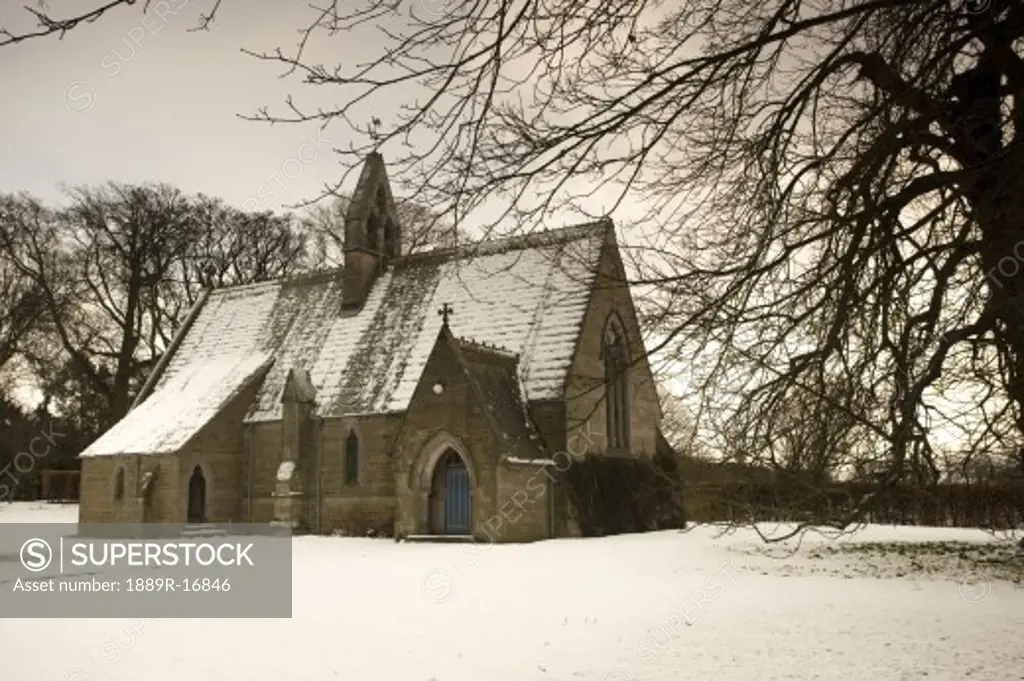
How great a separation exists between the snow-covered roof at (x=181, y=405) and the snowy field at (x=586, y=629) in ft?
46.0

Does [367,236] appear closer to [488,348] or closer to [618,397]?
[488,348]

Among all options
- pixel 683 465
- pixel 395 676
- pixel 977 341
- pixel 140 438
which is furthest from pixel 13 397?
pixel 977 341

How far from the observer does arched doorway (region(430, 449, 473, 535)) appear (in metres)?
25.6

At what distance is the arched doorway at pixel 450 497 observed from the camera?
84.0 feet

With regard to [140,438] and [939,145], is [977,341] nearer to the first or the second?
[939,145]

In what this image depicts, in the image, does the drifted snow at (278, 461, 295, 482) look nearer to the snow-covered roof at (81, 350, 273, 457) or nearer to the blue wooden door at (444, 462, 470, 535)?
the snow-covered roof at (81, 350, 273, 457)

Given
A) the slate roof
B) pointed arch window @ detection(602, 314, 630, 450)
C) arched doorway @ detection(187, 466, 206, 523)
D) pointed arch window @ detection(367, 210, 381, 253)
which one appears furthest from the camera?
pointed arch window @ detection(367, 210, 381, 253)

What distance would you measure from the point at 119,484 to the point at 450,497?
12.2m

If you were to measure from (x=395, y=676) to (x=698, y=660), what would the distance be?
9.83 ft

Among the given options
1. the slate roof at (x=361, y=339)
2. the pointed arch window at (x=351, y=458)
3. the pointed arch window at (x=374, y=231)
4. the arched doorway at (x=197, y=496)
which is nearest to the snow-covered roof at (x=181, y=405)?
the slate roof at (x=361, y=339)

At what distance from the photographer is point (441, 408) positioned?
992 inches

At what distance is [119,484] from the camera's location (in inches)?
1199

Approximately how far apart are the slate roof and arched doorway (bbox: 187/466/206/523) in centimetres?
146

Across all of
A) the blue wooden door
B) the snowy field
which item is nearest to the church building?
the blue wooden door
